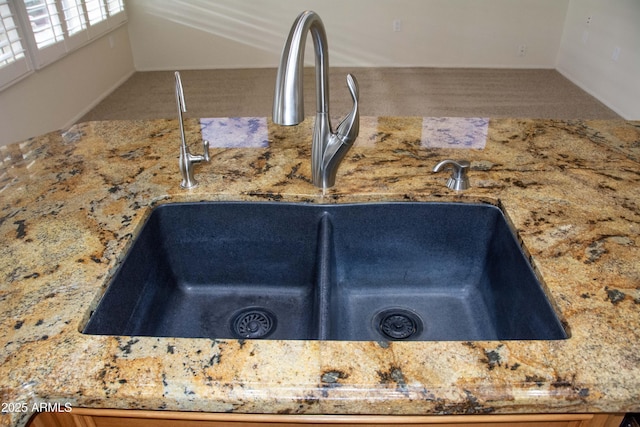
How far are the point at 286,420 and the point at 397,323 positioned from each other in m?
0.46

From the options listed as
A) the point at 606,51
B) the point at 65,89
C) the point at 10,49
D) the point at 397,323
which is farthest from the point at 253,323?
the point at 606,51

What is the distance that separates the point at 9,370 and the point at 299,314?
616mm

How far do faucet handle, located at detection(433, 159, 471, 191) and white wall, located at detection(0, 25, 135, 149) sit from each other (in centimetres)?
341

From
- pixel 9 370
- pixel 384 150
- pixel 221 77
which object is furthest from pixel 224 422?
pixel 221 77

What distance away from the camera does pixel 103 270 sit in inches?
37.0

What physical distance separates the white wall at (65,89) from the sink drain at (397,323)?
3369mm

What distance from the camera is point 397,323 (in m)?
1.15

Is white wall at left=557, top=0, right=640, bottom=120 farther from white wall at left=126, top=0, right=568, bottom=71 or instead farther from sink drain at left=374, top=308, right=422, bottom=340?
sink drain at left=374, top=308, right=422, bottom=340

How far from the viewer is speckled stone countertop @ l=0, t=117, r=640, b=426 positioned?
0.70 metres

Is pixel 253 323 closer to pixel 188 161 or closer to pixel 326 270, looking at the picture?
pixel 326 270

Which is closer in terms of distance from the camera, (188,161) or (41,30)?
(188,161)

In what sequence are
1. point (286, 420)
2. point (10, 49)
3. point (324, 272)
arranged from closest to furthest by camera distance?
point (286, 420), point (324, 272), point (10, 49)

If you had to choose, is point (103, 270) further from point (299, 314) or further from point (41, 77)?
point (41, 77)

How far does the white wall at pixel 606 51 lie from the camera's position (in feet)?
13.8
